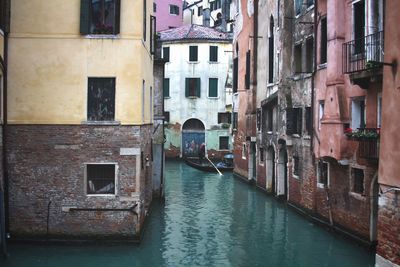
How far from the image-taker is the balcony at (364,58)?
11711 mm

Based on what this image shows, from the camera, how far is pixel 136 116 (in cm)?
1292

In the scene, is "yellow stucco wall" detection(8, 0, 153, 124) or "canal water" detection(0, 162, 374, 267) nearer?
"canal water" detection(0, 162, 374, 267)

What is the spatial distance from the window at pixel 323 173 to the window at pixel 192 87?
74.5 ft

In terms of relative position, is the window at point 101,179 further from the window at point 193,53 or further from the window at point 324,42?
the window at point 193,53

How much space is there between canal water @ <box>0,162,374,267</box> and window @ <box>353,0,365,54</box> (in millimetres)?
5093

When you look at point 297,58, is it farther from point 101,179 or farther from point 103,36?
point 101,179

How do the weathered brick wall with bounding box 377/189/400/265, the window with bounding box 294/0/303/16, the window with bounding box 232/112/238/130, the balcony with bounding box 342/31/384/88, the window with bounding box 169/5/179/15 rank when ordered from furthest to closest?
the window with bounding box 169/5/179/15, the window with bounding box 232/112/238/130, the window with bounding box 294/0/303/16, the balcony with bounding box 342/31/384/88, the weathered brick wall with bounding box 377/189/400/265

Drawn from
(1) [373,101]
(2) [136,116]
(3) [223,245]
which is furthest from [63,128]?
(1) [373,101]

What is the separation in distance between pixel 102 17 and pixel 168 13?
3887 cm

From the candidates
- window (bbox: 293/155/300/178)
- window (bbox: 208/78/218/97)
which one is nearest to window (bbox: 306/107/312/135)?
window (bbox: 293/155/300/178)

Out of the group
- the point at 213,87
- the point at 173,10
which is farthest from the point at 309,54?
the point at 173,10

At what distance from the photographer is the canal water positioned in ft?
39.9

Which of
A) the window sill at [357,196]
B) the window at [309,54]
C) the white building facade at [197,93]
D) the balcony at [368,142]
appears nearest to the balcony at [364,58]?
the balcony at [368,142]

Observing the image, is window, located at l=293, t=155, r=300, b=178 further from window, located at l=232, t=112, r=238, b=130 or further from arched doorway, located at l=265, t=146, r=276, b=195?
window, located at l=232, t=112, r=238, b=130
